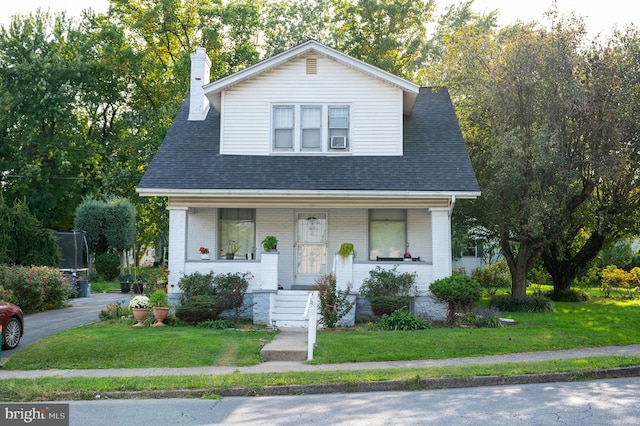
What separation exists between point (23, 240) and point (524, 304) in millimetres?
18361

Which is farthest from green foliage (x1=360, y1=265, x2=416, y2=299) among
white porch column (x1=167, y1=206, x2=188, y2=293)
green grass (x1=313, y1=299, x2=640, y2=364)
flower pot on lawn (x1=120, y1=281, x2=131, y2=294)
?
flower pot on lawn (x1=120, y1=281, x2=131, y2=294)

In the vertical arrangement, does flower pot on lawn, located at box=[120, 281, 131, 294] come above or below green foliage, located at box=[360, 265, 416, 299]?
below

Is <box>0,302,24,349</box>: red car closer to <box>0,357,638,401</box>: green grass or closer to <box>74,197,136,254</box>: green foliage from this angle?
<box>0,357,638,401</box>: green grass

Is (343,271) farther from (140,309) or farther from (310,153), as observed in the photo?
(140,309)

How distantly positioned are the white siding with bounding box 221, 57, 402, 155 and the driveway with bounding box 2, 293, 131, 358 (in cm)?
640

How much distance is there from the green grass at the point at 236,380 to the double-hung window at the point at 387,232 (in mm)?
8182

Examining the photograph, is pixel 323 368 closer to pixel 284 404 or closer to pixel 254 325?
pixel 284 404

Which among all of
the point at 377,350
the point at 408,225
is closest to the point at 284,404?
the point at 377,350

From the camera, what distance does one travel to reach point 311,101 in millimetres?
20141

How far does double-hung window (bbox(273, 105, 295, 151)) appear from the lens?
2022 cm

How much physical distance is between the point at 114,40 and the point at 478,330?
30145 millimetres

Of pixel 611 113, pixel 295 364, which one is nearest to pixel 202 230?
pixel 295 364

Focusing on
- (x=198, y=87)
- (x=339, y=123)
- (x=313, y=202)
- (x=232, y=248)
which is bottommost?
(x=232, y=248)

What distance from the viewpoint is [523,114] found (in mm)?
21156
